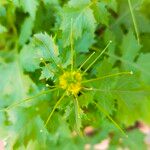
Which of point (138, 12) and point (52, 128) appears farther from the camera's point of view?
point (138, 12)

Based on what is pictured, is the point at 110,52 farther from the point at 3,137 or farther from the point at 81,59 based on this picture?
the point at 3,137

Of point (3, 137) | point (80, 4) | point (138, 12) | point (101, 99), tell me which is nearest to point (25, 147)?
point (3, 137)

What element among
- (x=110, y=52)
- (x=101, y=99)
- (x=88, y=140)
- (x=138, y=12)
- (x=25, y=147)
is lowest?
(x=88, y=140)
